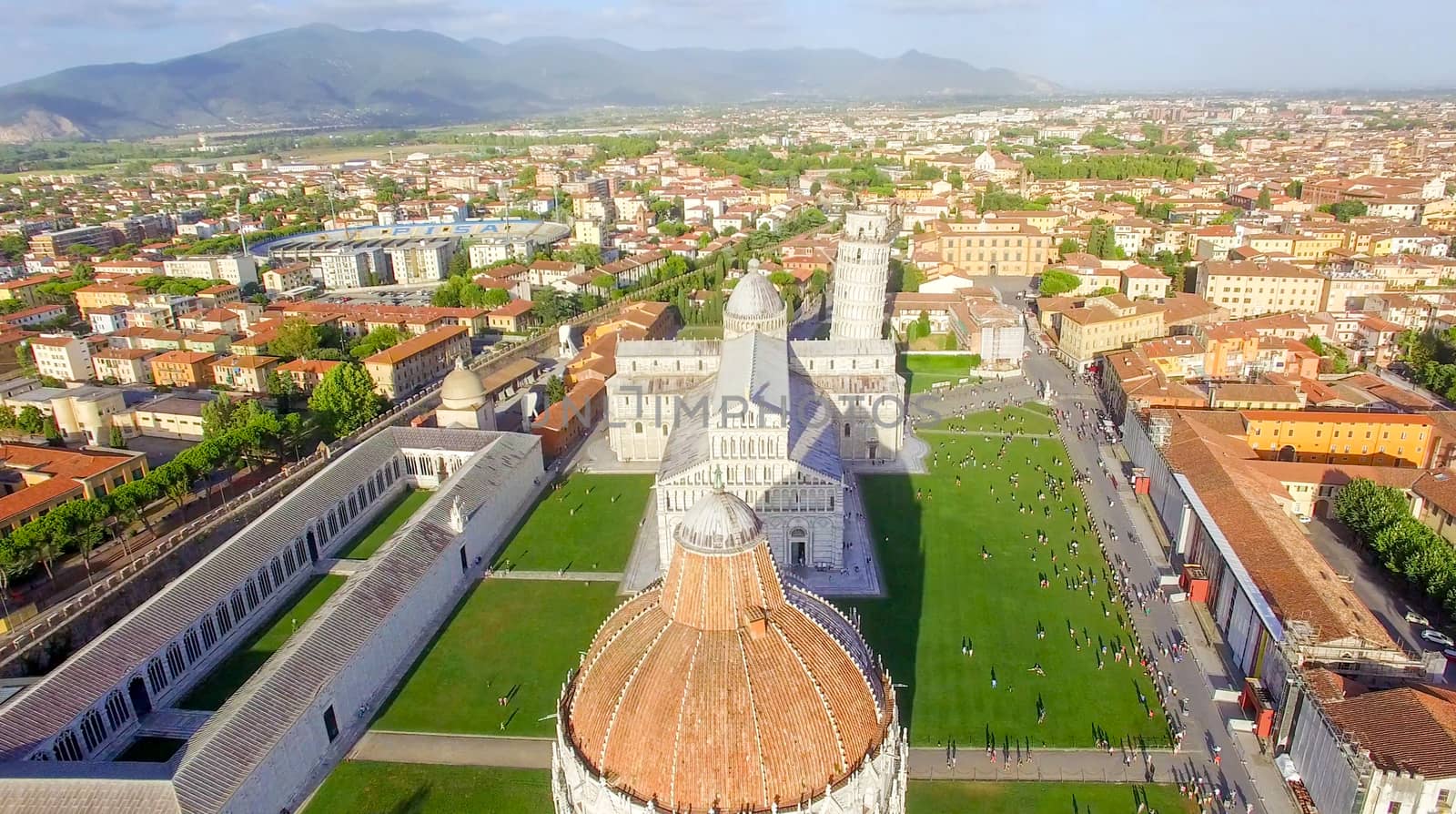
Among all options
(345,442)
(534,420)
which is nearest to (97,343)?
(345,442)

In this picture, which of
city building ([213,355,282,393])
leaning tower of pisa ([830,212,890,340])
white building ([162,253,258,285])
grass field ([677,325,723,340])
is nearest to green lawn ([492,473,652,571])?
leaning tower of pisa ([830,212,890,340])

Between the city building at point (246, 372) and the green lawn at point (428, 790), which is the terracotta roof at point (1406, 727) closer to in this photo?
the green lawn at point (428, 790)

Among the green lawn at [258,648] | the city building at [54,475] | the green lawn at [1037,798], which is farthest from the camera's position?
the city building at [54,475]

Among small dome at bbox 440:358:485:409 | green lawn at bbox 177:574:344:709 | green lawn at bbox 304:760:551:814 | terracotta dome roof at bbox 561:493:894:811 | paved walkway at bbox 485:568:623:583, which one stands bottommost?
paved walkway at bbox 485:568:623:583

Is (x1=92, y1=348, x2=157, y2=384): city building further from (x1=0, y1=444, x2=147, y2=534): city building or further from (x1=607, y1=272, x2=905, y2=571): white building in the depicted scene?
(x1=607, y1=272, x2=905, y2=571): white building

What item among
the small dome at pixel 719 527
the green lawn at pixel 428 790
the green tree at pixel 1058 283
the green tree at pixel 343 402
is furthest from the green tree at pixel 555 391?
the green tree at pixel 1058 283

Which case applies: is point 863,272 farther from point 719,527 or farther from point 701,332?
point 719,527

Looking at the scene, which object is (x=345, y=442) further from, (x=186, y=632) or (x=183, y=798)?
(x=183, y=798)
